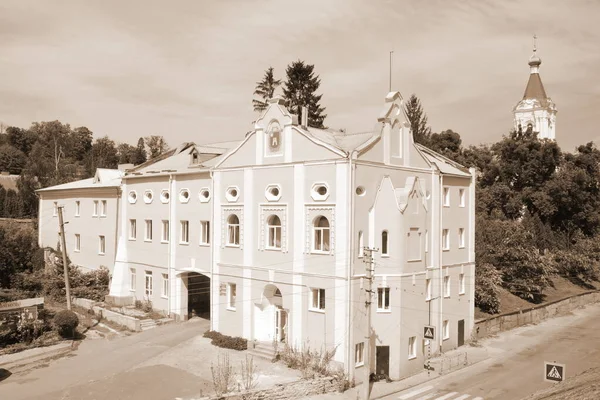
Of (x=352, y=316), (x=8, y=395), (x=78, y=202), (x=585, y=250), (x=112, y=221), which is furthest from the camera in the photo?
(x=585, y=250)

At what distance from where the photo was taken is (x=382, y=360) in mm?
28516

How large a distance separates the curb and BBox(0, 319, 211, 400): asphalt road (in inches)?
26.7

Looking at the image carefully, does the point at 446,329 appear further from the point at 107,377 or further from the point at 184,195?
the point at 107,377

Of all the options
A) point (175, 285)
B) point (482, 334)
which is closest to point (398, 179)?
point (482, 334)

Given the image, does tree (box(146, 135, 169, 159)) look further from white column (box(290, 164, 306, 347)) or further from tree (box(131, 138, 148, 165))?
white column (box(290, 164, 306, 347))

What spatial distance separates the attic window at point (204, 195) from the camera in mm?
35531

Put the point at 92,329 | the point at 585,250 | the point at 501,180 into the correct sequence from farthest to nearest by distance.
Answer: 1. the point at 501,180
2. the point at 585,250
3. the point at 92,329

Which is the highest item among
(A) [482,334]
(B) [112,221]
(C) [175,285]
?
(B) [112,221]

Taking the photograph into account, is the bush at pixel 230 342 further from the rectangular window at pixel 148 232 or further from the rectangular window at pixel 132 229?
the rectangular window at pixel 132 229

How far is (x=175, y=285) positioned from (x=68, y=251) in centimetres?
1632

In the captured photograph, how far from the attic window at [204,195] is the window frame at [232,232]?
9.96 ft

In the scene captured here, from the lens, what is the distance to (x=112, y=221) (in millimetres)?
43469

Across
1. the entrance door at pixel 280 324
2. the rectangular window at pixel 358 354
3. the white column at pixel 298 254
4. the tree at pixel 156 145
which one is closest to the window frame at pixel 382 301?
the rectangular window at pixel 358 354

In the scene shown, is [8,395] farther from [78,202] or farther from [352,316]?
[78,202]
